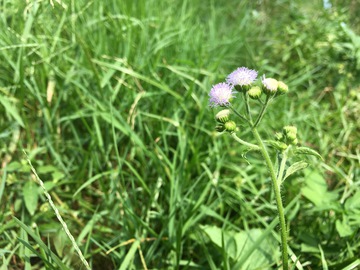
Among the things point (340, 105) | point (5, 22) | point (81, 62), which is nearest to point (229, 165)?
point (340, 105)

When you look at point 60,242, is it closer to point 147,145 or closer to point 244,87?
point 147,145

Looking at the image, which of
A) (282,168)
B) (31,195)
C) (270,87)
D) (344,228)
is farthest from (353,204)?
(31,195)

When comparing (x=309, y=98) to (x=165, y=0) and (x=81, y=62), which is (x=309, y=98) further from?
(x=81, y=62)

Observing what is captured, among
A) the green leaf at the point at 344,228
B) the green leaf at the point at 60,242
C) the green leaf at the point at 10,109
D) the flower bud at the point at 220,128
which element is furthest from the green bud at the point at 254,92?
the green leaf at the point at 10,109

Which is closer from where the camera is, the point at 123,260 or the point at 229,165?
the point at 123,260

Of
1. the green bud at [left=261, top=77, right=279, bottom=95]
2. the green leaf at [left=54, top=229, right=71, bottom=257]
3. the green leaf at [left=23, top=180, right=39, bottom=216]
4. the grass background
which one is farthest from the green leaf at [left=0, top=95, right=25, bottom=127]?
the green bud at [left=261, top=77, right=279, bottom=95]
